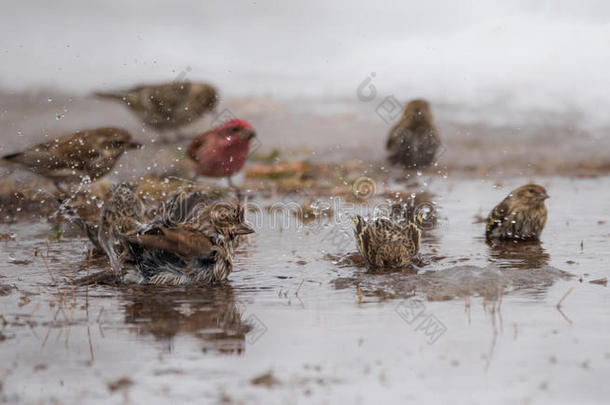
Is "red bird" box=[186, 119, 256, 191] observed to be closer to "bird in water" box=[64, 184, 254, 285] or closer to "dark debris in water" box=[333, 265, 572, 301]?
"bird in water" box=[64, 184, 254, 285]

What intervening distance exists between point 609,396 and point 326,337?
1.44 metres

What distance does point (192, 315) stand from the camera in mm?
4875

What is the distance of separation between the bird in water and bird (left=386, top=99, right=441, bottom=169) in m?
4.96

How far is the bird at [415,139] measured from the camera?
10.9 metres

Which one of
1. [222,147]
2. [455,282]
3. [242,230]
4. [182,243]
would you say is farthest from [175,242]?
[222,147]

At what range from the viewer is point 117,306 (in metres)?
A: 5.11

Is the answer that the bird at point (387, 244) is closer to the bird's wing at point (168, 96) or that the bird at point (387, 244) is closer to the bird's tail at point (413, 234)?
the bird's tail at point (413, 234)

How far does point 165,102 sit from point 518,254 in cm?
521

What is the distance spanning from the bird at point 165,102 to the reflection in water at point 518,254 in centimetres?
457

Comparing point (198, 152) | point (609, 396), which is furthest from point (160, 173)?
point (609, 396)

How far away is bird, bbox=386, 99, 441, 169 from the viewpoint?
1091 centimetres

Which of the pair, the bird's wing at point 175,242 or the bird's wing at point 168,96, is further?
the bird's wing at point 168,96

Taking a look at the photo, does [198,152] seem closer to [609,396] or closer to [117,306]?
[117,306]

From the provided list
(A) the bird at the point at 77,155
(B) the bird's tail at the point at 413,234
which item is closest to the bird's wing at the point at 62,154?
(A) the bird at the point at 77,155
